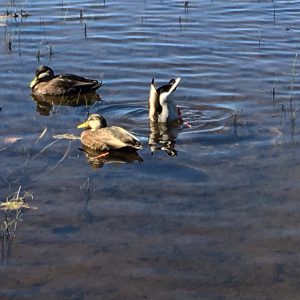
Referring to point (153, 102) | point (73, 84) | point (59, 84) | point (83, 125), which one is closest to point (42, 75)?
point (59, 84)

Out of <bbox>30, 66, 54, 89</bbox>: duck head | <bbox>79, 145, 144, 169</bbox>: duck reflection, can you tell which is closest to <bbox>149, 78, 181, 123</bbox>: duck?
<bbox>79, 145, 144, 169</bbox>: duck reflection

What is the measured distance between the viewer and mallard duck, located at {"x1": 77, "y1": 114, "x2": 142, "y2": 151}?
973 centimetres

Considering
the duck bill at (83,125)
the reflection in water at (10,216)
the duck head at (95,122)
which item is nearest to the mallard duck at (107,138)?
the duck head at (95,122)

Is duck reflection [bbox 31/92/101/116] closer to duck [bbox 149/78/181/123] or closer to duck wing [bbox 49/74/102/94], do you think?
duck wing [bbox 49/74/102/94]

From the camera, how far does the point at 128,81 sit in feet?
41.5

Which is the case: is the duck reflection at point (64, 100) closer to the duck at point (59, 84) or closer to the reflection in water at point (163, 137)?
the duck at point (59, 84)

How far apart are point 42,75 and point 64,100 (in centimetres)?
49

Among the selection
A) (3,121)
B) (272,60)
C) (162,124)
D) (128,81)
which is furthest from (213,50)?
(3,121)

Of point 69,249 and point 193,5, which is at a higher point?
point 193,5

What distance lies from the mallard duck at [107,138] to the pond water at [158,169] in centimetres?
17

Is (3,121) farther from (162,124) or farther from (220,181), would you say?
(220,181)

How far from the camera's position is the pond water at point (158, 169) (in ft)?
22.8

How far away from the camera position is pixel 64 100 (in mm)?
12469

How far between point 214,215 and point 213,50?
673cm
